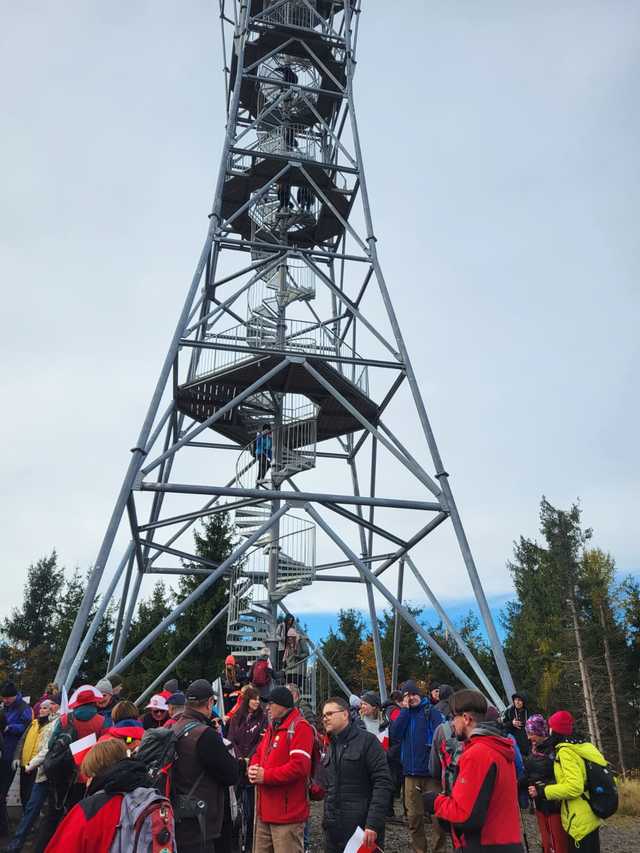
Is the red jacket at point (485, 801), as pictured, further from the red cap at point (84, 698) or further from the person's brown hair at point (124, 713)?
the red cap at point (84, 698)

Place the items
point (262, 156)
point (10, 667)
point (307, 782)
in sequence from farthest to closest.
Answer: point (10, 667) → point (262, 156) → point (307, 782)

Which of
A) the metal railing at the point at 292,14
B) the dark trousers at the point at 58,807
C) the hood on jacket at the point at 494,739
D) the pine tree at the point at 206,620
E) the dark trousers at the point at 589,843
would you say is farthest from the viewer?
the pine tree at the point at 206,620

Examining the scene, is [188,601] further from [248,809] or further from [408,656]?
[408,656]

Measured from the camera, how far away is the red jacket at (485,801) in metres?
3.21

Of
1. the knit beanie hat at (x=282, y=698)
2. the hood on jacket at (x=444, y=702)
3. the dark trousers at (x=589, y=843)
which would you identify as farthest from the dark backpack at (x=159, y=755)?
the hood on jacket at (x=444, y=702)

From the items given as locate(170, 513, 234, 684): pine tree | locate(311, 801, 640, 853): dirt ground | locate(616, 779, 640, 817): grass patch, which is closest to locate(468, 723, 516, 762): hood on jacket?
locate(311, 801, 640, 853): dirt ground

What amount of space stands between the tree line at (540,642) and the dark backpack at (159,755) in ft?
72.6

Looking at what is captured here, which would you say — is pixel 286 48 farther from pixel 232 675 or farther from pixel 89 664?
pixel 89 664

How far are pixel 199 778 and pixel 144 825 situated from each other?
1.12m

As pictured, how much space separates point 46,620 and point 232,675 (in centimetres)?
3418

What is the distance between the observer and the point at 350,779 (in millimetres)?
4297

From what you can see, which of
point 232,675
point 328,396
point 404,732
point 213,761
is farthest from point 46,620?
point 213,761

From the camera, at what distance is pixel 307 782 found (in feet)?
14.4

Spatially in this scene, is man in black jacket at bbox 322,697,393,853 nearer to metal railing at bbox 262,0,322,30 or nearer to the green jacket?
the green jacket
